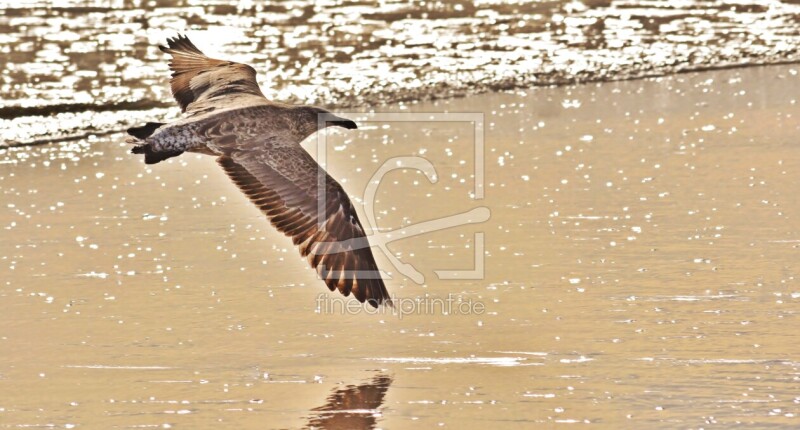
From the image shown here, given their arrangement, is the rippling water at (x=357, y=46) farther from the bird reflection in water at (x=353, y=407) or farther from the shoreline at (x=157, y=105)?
the bird reflection in water at (x=353, y=407)

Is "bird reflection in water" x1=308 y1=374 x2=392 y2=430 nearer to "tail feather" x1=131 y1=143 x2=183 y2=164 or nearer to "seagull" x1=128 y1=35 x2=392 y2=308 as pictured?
"seagull" x1=128 y1=35 x2=392 y2=308

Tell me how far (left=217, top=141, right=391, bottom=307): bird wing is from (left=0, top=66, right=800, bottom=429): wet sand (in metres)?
0.20

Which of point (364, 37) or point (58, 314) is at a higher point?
point (364, 37)

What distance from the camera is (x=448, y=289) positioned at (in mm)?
5797

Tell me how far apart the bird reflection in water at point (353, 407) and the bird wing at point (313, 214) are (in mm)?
539

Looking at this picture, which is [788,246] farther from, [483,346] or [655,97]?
[655,97]

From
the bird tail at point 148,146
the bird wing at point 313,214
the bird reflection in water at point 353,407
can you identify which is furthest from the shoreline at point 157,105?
the bird reflection in water at point 353,407

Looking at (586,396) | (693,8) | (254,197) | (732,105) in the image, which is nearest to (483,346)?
(586,396)

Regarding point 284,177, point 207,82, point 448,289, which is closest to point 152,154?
point 284,177

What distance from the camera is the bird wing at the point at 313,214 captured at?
5324mm

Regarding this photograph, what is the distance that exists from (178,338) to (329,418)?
0.98 m

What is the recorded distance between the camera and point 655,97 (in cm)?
904
